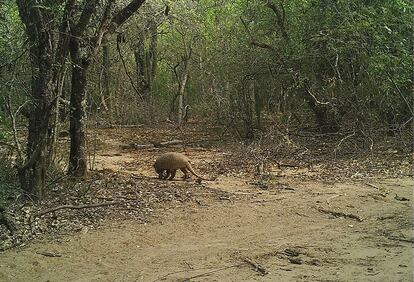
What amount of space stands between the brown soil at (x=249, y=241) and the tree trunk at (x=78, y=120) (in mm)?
1472

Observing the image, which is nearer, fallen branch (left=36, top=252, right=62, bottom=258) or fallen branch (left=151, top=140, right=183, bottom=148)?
fallen branch (left=36, top=252, right=62, bottom=258)

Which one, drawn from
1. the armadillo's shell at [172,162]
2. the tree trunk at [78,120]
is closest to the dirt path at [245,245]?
the armadillo's shell at [172,162]

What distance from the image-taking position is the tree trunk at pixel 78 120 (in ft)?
29.0

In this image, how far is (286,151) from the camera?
11.8 metres

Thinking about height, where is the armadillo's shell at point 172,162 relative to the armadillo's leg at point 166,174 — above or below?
above

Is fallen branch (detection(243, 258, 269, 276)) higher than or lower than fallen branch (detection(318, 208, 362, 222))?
lower

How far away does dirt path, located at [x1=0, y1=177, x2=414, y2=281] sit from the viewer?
5.35 meters

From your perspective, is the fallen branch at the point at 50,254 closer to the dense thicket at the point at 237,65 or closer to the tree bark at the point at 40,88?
the tree bark at the point at 40,88

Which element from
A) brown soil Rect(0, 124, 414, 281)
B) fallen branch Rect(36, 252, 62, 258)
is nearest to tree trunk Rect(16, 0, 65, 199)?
brown soil Rect(0, 124, 414, 281)

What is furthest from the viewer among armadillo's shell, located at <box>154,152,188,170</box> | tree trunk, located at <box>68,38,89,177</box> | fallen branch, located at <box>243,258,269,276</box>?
armadillo's shell, located at <box>154,152,188,170</box>

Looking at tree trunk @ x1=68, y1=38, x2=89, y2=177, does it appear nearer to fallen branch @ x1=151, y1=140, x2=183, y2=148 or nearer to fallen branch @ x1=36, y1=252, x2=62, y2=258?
fallen branch @ x1=36, y1=252, x2=62, y2=258

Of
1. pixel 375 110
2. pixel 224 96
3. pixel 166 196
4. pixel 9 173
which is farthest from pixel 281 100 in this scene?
pixel 9 173

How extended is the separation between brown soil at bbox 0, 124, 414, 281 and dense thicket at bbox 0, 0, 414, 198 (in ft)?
6.74

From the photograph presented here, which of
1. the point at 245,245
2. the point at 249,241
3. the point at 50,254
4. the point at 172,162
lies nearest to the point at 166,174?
the point at 172,162
